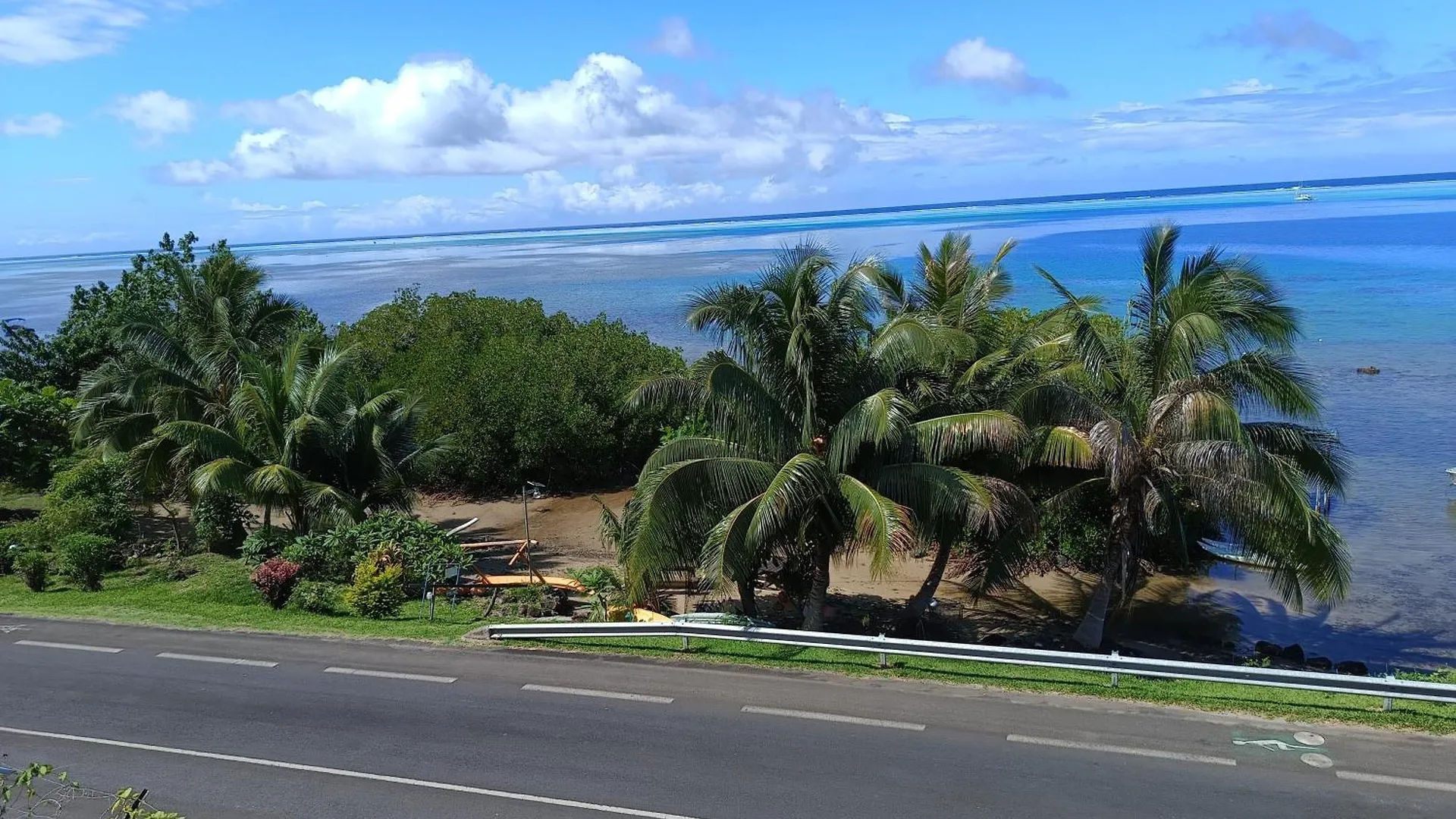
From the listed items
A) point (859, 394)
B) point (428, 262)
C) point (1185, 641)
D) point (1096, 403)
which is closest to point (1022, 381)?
point (1096, 403)

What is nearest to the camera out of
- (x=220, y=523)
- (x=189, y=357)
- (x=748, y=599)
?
(x=748, y=599)

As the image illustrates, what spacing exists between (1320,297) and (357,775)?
243ft

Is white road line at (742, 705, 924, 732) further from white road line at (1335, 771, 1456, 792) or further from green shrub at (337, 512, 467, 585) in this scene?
green shrub at (337, 512, 467, 585)

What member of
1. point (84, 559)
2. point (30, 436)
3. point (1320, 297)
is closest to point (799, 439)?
point (84, 559)

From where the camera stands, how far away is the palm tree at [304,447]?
19906 mm

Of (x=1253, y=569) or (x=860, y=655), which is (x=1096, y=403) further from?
(x=1253, y=569)

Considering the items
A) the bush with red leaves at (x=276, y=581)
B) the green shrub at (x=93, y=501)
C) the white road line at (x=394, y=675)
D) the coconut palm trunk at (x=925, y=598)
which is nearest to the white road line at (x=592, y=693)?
the white road line at (x=394, y=675)

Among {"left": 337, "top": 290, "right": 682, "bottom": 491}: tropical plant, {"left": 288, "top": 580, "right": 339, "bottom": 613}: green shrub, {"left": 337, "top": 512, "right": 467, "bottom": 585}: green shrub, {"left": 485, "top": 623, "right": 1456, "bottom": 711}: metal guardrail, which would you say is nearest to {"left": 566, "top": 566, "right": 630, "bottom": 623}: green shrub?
{"left": 485, "top": 623, "right": 1456, "bottom": 711}: metal guardrail

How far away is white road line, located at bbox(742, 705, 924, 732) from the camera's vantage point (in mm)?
10688

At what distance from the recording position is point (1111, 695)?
11289 millimetres

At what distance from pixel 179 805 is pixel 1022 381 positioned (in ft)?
38.7

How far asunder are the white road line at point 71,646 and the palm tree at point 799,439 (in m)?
7.20

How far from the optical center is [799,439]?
47.9 ft

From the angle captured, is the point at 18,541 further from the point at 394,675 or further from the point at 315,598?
the point at 394,675
